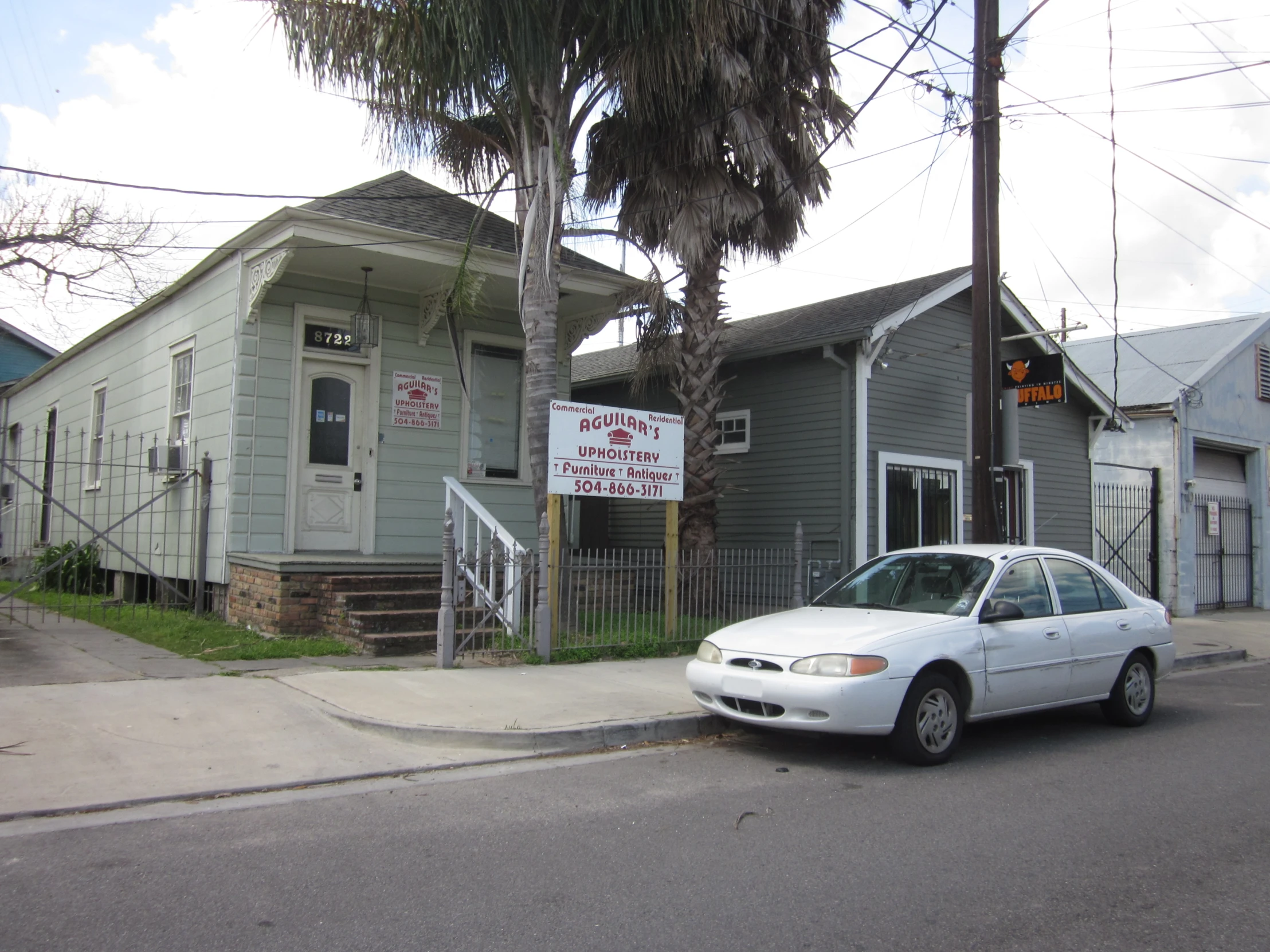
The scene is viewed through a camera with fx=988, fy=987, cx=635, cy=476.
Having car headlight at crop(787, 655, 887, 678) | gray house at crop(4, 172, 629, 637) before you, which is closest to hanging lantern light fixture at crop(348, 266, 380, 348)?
gray house at crop(4, 172, 629, 637)

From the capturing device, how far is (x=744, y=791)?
5855 mm

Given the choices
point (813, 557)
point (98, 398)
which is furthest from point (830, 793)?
point (98, 398)

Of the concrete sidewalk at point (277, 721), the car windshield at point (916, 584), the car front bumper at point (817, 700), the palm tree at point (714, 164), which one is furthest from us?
the palm tree at point (714, 164)

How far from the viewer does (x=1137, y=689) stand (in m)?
8.00

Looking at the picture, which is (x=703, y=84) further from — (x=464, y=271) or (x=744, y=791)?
(x=744, y=791)

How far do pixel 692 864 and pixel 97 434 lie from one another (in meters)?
15.9

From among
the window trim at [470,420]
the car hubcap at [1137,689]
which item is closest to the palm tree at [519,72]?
the window trim at [470,420]

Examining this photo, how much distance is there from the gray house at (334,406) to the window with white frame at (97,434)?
1.99 metres

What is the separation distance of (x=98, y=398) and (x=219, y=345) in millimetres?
6654

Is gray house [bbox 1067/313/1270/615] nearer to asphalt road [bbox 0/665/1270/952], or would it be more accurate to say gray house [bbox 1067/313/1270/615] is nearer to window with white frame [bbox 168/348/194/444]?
asphalt road [bbox 0/665/1270/952]

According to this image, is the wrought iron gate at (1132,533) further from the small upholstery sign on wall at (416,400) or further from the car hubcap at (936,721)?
the car hubcap at (936,721)

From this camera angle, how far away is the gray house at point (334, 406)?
11.0 m

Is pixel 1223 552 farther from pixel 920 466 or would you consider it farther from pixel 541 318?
pixel 541 318

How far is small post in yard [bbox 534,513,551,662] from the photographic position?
9.52 m
